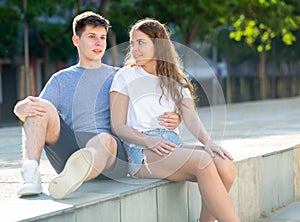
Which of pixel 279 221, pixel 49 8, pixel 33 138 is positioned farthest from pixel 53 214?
pixel 49 8

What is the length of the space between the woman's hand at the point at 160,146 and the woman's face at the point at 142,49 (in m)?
Result: 0.58

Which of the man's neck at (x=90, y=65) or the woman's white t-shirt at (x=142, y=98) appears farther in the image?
the man's neck at (x=90, y=65)

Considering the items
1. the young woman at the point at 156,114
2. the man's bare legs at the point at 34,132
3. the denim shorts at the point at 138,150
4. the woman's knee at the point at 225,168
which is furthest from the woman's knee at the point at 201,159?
the man's bare legs at the point at 34,132

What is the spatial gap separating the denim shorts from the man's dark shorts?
0.16 ft

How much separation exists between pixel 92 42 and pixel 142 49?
36 cm

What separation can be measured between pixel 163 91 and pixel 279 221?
1.90 metres

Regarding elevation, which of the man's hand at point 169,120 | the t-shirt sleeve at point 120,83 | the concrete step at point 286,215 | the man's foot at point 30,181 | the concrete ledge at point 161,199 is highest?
the t-shirt sleeve at point 120,83

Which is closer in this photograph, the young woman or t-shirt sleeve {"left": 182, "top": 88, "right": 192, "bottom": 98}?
the young woman

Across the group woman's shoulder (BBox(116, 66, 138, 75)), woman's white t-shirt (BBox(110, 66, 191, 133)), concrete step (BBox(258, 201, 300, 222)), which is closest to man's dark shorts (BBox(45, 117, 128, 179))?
woman's white t-shirt (BBox(110, 66, 191, 133))

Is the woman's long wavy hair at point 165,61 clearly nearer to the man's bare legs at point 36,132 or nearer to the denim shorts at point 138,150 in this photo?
the denim shorts at point 138,150

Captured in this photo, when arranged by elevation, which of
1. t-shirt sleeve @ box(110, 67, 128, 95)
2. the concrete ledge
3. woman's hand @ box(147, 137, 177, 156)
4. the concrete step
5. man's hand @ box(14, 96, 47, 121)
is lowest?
the concrete step

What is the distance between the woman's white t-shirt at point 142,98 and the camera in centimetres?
521

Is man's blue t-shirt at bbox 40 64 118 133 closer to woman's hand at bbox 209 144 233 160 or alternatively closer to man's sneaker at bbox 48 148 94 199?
man's sneaker at bbox 48 148 94 199

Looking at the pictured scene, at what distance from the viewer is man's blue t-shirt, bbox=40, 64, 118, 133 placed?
521 cm
